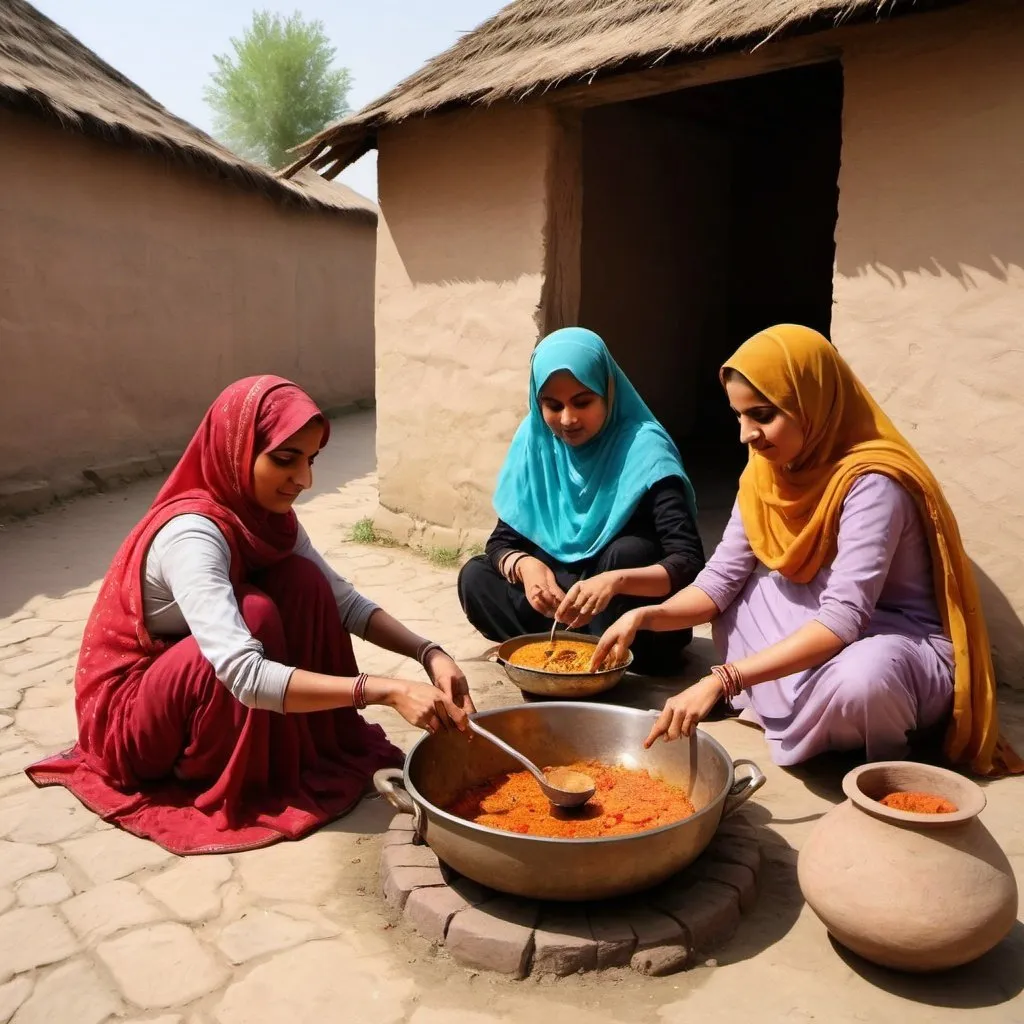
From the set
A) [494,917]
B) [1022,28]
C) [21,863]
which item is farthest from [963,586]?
[21,863]

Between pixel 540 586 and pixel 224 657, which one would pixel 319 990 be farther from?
pixel 540 586

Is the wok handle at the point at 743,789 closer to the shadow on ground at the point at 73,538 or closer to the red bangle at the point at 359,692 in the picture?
the red bangle at the point at 359,692

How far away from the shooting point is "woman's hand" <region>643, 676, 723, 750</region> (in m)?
2.35

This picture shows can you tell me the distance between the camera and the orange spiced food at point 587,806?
2.29 meters

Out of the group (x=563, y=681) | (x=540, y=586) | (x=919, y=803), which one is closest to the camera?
(x=919, y=803)

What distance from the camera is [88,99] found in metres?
7.22

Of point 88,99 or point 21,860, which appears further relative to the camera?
point 88,99

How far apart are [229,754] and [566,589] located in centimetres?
150

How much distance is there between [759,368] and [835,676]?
908 mm

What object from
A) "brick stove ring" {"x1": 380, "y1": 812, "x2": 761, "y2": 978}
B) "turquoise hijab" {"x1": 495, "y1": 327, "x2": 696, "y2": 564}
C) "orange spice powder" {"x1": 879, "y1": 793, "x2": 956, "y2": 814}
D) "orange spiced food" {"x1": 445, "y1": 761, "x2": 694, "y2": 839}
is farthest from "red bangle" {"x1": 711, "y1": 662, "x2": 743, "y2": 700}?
"turquoise hijab" {"x1": 495, "y1": 327, "x2": 696, "y2": 564}

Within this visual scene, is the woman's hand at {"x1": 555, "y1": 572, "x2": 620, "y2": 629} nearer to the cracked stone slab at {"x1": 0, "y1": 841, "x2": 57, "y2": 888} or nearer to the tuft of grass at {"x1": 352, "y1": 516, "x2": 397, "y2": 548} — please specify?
the cracked stone slab at {"x1": 0, "y1": 841, "x2": 57, "y2": 888}

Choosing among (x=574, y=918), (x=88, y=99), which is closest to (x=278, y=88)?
(x=88, y=99)

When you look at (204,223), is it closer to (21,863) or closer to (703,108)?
(703,108)

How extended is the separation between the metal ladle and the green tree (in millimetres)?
24112
